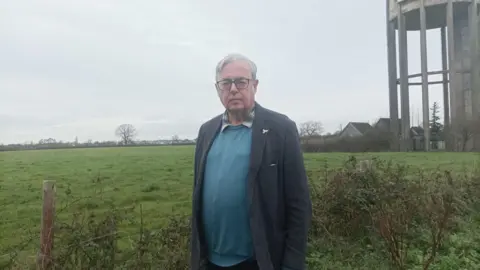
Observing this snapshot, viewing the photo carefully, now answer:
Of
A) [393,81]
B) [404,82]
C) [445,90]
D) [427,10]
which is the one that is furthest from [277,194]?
[445,90]

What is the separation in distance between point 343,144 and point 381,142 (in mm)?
6176

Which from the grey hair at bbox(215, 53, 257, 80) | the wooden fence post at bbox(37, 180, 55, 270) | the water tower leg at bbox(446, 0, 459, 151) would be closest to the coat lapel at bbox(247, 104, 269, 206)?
the grey hair at bbox(215, 53, 257, 80)

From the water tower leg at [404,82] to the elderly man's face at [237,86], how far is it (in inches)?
1514

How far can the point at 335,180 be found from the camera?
7020 millimetres

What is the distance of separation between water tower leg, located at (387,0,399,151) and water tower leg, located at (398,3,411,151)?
0.78 m

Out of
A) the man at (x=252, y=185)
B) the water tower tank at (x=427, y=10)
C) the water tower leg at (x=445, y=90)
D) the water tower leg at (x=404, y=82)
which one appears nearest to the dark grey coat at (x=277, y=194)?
the man at (x=252, y=185)

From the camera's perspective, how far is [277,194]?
242 centimetres

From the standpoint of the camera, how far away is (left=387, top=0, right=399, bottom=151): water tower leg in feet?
132

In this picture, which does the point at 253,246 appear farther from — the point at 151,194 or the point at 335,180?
the point at 151,194

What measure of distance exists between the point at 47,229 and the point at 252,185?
3266 millimetres

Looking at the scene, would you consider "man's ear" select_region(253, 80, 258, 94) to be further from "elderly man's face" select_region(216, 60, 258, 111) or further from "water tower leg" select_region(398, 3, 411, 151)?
"water tower leg" select_region(398, 3, 411, 151)

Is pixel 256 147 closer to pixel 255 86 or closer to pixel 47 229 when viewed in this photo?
pixel 255 86

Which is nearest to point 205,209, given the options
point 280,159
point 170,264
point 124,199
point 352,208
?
point 280,159

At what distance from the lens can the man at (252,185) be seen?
2377 millimetres
